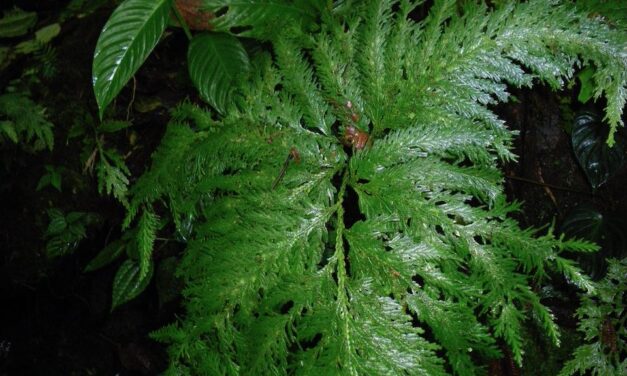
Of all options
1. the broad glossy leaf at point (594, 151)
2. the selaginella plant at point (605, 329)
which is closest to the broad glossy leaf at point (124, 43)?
the broad glossy leaf at point (594, 151)

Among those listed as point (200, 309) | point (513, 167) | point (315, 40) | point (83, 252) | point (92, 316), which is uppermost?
point (315, 40)

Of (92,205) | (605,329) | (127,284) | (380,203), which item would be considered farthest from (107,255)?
(605,329)

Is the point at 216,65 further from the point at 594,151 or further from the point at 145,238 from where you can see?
the point at 594,151

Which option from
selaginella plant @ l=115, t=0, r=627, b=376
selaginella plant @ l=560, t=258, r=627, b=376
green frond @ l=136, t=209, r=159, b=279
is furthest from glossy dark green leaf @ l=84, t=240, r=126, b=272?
selaginella plant @ l=560, t=258, r=627, b=376

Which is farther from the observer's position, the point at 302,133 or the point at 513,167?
the point at 513,167

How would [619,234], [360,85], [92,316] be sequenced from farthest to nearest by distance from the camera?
1. [92,316]
2. [619,234]
3. [360,85]

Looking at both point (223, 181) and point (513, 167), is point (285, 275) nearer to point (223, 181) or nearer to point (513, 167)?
point (223, 181)

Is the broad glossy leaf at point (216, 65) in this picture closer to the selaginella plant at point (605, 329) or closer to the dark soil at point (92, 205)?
the dark soil at point (92, 205)

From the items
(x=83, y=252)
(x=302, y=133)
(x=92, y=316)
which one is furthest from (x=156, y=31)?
(x=92, y=316)
